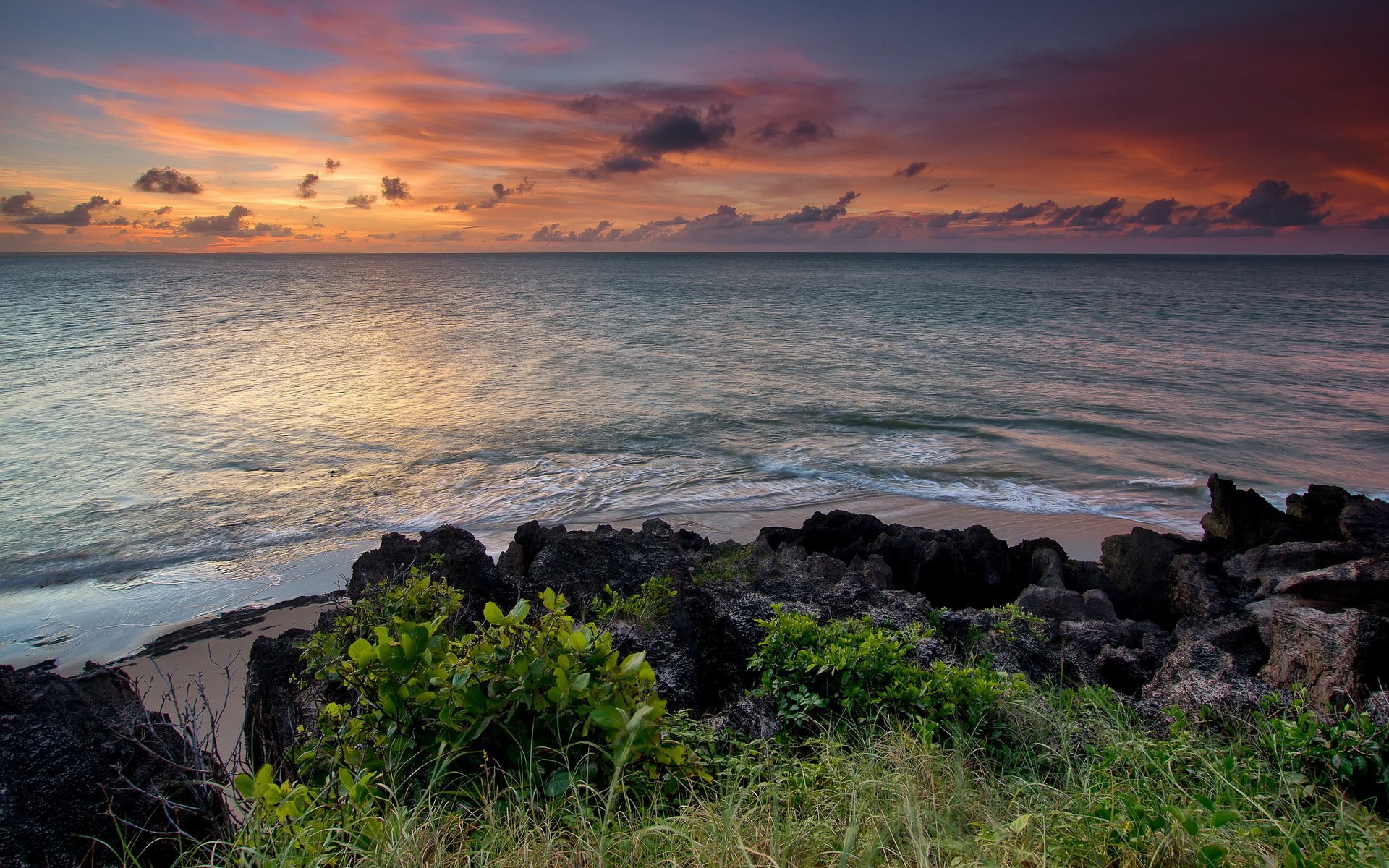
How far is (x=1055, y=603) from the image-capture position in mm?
7414

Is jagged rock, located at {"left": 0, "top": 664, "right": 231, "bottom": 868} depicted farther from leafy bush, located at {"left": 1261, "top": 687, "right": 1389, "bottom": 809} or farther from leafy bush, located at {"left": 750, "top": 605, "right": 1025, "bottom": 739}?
leafy bush, located at {"left": 1261, "top": 687, "right": 1389, "bottom": 809}

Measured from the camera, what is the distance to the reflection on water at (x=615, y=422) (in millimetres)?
13961

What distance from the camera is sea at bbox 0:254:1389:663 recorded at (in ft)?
39.7

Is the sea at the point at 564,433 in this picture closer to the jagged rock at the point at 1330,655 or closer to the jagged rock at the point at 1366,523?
→ the jagged rock at the point at 1366,523

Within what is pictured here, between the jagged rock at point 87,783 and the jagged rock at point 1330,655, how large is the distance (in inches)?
253

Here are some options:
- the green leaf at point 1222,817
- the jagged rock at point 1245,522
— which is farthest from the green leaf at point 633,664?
the jagged rock at point 1245,522

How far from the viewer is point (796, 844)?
10.0ft

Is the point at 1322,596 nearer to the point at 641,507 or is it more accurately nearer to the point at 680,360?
the point at 641,507

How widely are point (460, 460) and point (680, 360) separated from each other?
16764mm

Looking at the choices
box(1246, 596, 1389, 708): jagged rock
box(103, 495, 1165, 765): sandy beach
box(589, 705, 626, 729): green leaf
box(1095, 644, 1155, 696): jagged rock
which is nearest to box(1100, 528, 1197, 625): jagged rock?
box(103, 495, 1165, 765): sandy beach

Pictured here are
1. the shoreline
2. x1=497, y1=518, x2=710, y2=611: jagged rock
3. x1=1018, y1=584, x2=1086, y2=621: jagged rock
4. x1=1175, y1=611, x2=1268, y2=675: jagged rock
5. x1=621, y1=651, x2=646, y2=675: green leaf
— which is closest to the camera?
x1=621, y1=651, x2=646, y2=675: green leaf

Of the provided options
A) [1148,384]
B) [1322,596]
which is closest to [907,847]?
[1322,596]

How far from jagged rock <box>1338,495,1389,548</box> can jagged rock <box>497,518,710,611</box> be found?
7.84 meters

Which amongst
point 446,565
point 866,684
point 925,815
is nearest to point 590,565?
point 446,565
